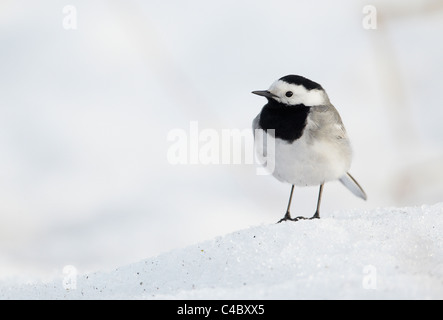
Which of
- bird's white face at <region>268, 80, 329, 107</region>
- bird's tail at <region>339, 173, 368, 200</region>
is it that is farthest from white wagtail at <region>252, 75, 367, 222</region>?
bird's tail at <region>339, 173, 368, 200</region>

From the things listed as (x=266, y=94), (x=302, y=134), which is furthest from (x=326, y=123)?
(x=266, y=94)

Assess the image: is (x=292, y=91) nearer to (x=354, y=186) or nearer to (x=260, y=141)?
(x=260, y=141)

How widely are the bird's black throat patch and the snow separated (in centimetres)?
49

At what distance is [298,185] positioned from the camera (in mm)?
3727

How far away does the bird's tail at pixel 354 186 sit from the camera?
3.99 m

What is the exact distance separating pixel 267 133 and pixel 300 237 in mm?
713

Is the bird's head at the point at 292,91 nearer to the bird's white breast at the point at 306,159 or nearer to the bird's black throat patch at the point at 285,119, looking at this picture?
the bird's black throat patch at the point at 285,119

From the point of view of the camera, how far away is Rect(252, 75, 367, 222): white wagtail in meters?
3.48

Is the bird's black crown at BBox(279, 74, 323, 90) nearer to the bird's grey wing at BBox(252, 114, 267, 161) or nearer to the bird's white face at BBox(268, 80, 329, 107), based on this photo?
the bird's white face at BBox(268, 80, 329, 107)

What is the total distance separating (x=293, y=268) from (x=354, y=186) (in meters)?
1.40

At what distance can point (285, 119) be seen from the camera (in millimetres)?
3551

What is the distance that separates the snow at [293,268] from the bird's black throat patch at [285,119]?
49 cm
